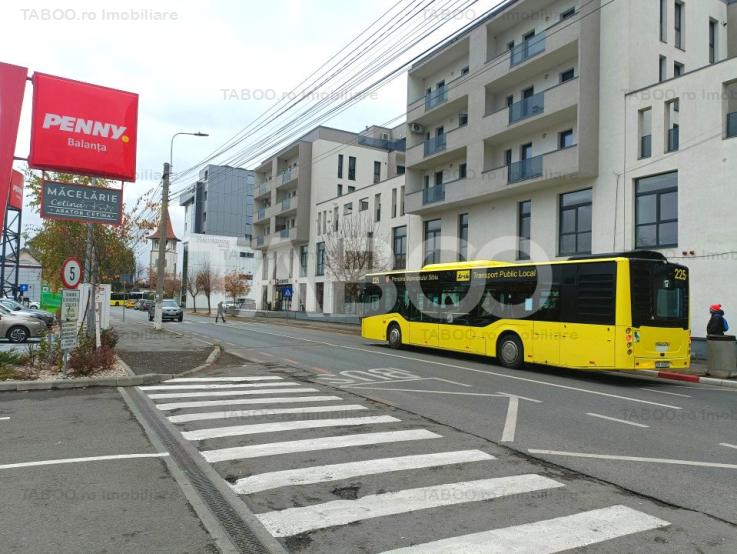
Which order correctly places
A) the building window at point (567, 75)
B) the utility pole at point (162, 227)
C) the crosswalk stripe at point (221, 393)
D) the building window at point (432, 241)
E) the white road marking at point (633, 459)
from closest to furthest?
1. the white road marking at point (633, 459)
2. the crosswalk stripe at point (221, 393)
3. the building window at point (567, 75)
4. the utility pole at point (162, 227)
5. the building window at point (432, 241)

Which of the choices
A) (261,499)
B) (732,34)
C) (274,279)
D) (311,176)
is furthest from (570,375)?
(274,279)

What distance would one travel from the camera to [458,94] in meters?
29.6

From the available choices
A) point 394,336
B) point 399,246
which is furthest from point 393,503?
point 399,246

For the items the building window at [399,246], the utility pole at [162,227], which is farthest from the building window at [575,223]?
the utility pole at [162,227]

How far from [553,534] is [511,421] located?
4.07m

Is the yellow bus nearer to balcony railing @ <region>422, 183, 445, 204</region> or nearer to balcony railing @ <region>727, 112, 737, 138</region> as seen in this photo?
balcony railing @ <region>727, 112, 737, 138</region>

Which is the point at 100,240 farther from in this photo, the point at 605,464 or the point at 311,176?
the point at 311,176

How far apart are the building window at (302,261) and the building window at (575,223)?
30903mm

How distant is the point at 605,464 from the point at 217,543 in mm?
4259

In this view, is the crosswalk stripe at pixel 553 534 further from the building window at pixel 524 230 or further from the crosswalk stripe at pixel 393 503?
the building window at pixel 524 230

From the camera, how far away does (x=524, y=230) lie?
26609 millimetres

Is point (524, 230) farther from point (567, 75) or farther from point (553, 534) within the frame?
point (553, 534)

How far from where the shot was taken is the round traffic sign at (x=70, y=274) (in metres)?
11.1

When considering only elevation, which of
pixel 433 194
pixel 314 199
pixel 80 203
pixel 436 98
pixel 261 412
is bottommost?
pixel 261 412
